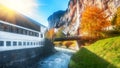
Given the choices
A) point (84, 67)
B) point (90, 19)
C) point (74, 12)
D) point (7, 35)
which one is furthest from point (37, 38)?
point (74, 12)

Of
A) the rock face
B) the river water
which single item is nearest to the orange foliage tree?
the river water

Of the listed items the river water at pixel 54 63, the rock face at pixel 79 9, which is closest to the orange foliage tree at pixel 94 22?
the river water at pixel 54 63

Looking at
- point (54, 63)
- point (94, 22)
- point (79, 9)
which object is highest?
point (79, 9)

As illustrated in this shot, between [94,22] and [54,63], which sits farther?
[94,22]

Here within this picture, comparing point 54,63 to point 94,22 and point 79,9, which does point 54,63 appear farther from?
point 79,9

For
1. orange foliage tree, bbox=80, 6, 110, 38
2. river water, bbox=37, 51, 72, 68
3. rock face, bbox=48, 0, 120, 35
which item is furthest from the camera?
rock face, bbox=48, 0, 120, 35

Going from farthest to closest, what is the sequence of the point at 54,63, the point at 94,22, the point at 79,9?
the point at 79,9
the point at 94,22
the point at 54,63

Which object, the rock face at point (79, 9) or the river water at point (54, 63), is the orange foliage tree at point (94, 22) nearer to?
the river water at point (54, 63)

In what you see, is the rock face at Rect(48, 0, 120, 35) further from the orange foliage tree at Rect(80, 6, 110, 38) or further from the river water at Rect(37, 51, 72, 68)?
the river water at Rect(37, 51, 72, 68)

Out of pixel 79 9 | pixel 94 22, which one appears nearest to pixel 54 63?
pixel 94 22

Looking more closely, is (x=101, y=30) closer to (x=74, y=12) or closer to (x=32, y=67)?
(x=32, y=67)

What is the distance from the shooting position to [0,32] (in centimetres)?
2852

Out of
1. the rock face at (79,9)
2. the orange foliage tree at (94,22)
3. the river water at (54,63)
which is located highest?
the rock face at (79,9)

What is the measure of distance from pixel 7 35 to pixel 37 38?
20.6 meters
